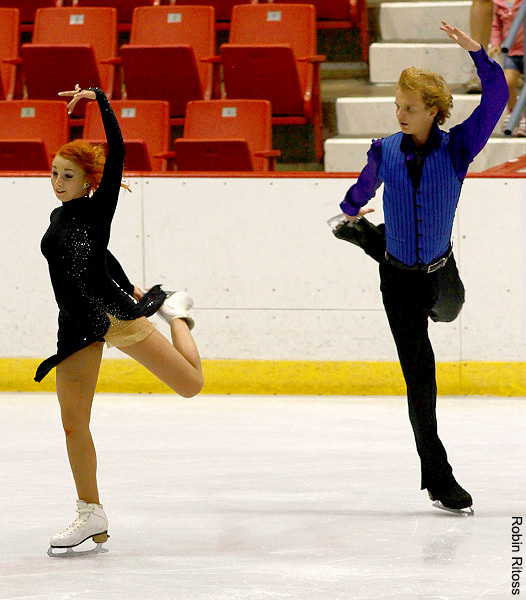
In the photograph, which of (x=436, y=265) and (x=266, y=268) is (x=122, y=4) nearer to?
(x=266, y=268)

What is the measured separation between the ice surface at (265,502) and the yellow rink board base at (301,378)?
0.13 metres

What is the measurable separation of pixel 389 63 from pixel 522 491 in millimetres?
4749

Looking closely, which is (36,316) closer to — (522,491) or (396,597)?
(522,491)

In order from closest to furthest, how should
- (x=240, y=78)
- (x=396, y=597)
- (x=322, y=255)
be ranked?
(x=396, y=597), (x=322, y=255), (x=240, y=78)

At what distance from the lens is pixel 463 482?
4.18 meters

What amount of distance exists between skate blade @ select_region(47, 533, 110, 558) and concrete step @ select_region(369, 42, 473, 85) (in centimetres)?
545

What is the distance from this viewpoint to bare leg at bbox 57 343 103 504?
10.6ft

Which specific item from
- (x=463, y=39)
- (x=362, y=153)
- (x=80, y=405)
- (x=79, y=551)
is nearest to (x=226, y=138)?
(x=362, y=153)

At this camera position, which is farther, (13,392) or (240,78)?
(240,78)

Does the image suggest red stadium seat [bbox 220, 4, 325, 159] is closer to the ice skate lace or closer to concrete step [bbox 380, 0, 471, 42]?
concrete step [bbox 380, 0, 471, 42]

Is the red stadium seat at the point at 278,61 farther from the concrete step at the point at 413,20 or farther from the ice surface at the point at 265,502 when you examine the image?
the ice surface at the point at 265,502

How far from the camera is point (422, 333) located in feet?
12.1

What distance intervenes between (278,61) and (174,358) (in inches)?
168

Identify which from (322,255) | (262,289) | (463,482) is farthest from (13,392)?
(463,482)
